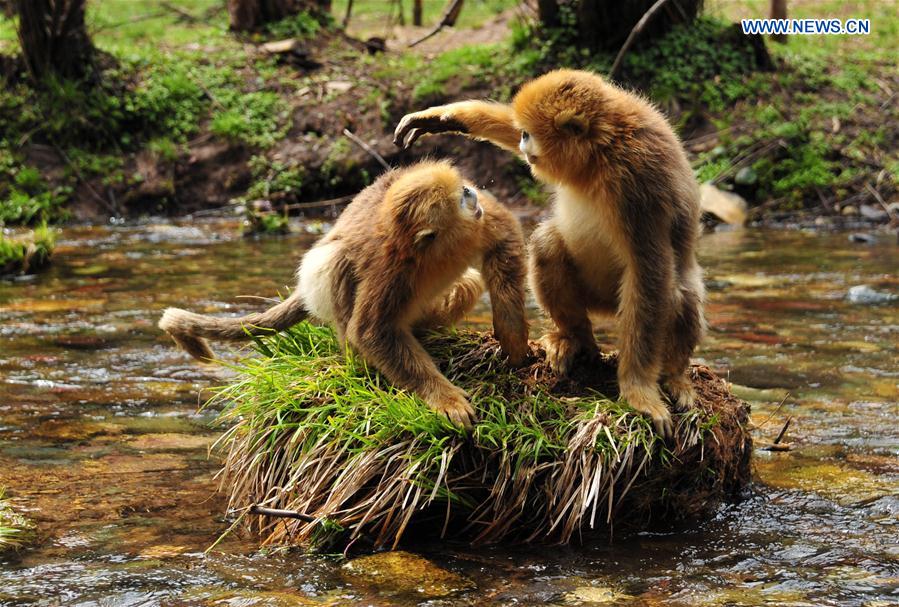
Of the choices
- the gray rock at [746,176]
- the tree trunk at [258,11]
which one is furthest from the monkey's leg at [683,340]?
the tree trunk at [258,11]

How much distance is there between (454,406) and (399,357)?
15.1 inches

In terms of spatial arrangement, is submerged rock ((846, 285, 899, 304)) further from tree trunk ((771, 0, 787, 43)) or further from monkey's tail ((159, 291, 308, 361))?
tree trunk ((771, 0, 787, 43))

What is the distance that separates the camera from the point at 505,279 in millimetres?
4688

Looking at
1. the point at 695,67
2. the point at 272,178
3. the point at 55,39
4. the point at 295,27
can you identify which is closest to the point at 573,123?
the point at 272,178

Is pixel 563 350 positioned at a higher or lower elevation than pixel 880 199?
higher

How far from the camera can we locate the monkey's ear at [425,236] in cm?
446

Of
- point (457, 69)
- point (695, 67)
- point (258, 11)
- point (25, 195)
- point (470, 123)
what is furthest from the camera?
point (258, 11)

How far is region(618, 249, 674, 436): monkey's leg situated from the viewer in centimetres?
446

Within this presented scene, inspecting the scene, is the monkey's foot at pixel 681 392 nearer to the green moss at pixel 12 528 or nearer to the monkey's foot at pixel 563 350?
the monkey's foot at pixel 563 350

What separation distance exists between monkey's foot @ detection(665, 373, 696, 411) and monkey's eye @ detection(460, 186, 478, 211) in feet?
3.88

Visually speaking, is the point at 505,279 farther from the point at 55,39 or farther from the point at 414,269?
the point at 55,39

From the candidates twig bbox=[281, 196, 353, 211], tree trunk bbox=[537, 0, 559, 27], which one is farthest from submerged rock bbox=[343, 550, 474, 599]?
tree trunk bbox=[537, 0, 559, 27]

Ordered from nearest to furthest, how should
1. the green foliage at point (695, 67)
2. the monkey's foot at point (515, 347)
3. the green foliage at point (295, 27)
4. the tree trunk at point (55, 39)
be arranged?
the monkey's foot at point (515, 347), the tree trunk at point (55, 39), the green foliage at point (695, 67), the green foliage at point (295, 27)

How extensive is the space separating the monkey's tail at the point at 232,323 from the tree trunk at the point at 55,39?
1077 cm
